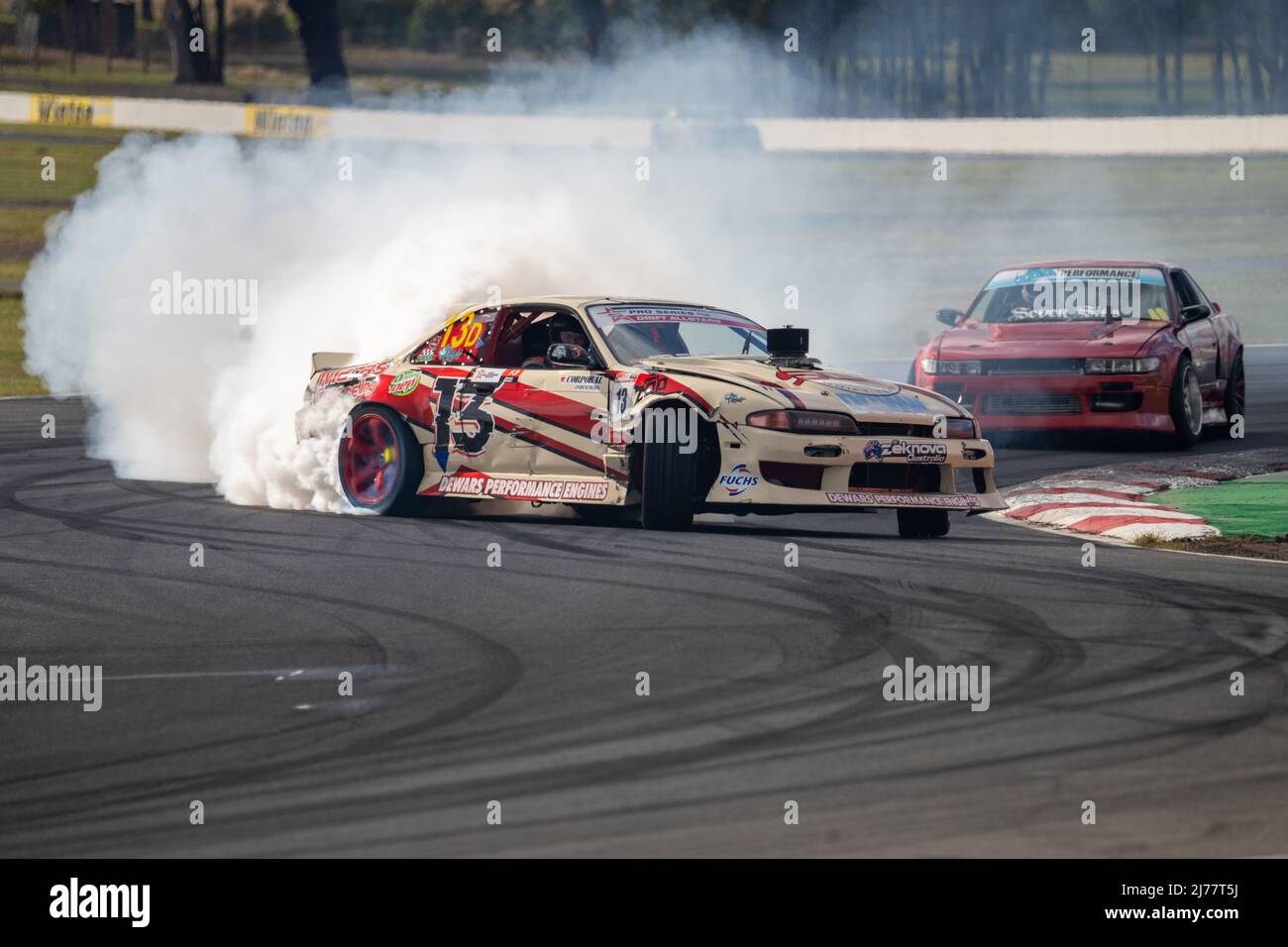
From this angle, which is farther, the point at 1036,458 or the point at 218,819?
the point at 1036,458

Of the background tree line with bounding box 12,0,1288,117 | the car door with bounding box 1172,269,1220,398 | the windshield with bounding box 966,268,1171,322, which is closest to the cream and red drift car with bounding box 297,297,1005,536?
the windshield with bounding box 966,268,1171,322

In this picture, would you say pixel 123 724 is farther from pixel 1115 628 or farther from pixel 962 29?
pixel 962 29

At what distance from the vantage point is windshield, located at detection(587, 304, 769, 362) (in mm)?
11820

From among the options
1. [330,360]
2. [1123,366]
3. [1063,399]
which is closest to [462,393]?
A: [330,360]

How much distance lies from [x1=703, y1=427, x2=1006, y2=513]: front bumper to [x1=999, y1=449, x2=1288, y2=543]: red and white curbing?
3.93 ft

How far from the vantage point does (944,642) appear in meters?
7.96

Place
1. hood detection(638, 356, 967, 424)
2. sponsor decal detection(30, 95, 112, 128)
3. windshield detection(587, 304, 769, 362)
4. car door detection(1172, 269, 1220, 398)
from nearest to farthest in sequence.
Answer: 1. hood detection(638, 356, 967, 424)
2. windshield detection(587, 304, 769, 362)
3. car door detection(1172, 269, 1220, 398)
4. sponsor decal detection(30, 95, 112, 128)

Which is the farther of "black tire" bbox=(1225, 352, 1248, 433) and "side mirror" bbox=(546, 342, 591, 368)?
"black tire" bbox=(1225, 352, 1248, 433)

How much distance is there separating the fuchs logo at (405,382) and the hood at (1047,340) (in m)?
5.13

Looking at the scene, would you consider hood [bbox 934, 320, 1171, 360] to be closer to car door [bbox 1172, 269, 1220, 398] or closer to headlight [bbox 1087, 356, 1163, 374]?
headlight [bbox 1087, 356, 1163, 374]

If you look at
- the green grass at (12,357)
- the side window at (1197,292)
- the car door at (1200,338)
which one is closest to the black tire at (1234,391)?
the car door at (1200,338)

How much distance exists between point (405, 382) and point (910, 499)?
3.22 metres

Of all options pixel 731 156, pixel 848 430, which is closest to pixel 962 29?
pixel 731 156
